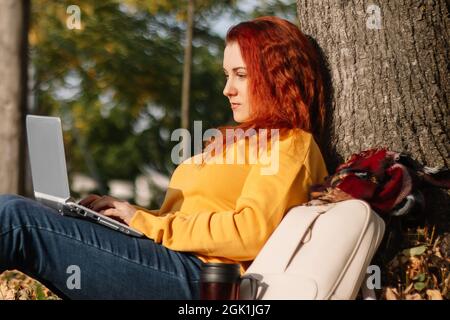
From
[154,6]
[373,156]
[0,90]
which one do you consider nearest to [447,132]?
[373,156]

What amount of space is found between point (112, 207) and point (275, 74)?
901 millimetres

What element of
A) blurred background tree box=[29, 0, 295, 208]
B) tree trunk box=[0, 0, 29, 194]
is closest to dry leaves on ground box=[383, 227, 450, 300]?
tree trunk box=[0, 0, 29, 194]

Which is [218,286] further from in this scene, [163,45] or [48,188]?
[163,45]

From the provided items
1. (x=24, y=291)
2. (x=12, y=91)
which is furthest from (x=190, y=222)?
(x=12, y=91)

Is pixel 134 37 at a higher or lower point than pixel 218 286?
higher

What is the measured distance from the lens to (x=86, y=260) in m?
3.33

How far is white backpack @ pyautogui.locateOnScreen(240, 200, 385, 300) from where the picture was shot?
3.18 m

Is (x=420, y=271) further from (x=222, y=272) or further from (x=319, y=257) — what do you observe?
(x=222, y=272)

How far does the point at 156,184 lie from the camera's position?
51.4 ft

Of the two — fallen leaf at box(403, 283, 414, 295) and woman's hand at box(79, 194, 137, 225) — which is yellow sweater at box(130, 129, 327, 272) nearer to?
woman's hand at box(79, 194, 137, 225)

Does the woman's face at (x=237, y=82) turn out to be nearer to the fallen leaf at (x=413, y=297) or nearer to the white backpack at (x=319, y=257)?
the white backpack at (x=319, y=257)

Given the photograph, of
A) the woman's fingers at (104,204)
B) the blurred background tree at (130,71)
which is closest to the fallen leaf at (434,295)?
the woman's fingers at (104,204)

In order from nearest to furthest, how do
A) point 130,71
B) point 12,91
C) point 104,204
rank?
point 104,204 → point 12,91 → point 130,71
